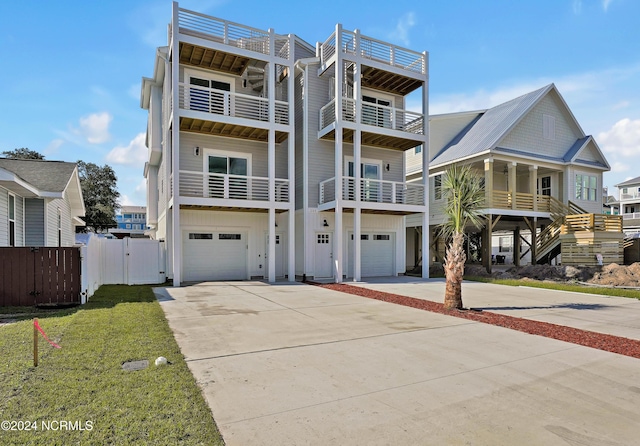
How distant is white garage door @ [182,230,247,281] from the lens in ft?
54.1

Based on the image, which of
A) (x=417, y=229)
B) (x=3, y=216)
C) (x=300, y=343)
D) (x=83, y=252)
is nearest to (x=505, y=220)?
(x=417, y=229)

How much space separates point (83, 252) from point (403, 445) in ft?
31.2

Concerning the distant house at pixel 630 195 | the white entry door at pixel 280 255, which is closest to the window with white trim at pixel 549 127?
the white entry door at pixel 280 255

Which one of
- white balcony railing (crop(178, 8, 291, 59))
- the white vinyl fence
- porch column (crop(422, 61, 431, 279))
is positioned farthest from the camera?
porch column (crop(422, 61, 431, 279))

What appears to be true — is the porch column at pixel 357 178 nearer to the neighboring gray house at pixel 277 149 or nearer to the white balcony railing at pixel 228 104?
the neighboring gray house at pixel 277 149

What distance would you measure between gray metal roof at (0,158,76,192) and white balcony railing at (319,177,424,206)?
33.5 ft

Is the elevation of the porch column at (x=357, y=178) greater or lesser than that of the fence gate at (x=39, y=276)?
greater

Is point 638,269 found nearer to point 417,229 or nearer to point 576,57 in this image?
point 576,57

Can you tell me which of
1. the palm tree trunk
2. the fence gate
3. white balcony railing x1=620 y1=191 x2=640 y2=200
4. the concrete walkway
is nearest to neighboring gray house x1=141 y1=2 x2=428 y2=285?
the concrete walkway

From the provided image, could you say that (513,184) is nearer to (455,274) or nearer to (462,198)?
(462,198)

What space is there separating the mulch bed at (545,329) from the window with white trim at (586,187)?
18.5 m

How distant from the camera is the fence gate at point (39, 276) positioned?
9.20 m

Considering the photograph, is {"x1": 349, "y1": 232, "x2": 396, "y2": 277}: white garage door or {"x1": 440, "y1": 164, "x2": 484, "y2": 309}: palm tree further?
{"x1": 349, "y1": 232, "x2": 396, "y2": 277}: white garage door

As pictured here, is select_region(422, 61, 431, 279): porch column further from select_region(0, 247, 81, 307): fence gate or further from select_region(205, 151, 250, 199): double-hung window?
select_region(0, 247, 81, 307): fence gate
